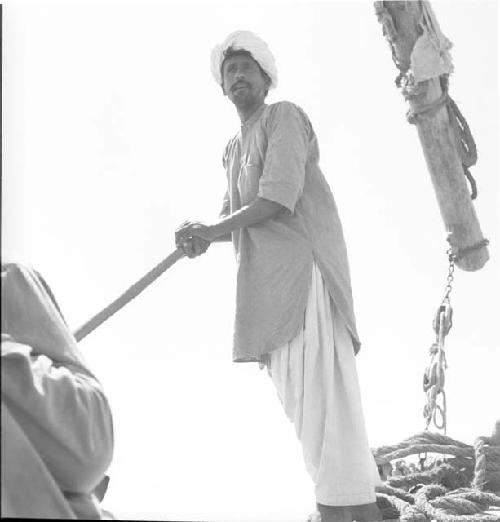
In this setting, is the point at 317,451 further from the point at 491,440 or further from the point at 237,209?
the point at 491,440

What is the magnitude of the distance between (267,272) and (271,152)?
39 centimetres

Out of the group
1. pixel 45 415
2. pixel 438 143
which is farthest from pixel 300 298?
pixel 45 415

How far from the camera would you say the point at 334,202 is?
3.36 meters

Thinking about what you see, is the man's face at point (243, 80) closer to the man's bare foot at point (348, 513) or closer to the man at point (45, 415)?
the man's bare foot at point (348, 513)

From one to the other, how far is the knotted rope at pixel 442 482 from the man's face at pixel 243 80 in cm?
141

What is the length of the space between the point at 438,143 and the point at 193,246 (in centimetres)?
167

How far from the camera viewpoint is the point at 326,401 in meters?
3.09

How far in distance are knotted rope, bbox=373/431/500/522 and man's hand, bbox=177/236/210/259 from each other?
989 millimetres

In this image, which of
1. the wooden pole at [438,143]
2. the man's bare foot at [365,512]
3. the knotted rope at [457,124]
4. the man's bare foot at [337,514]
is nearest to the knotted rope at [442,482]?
the man's bare foot at [365,512]

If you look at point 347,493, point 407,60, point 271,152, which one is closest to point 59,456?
point 347,493

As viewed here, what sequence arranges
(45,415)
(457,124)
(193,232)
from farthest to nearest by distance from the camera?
(457,124) → (193,232) → (45,415)

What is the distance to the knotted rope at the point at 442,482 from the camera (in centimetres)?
332

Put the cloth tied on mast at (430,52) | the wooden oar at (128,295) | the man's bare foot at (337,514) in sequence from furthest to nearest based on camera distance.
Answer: the cloth tied on mast at (430,52), the man's bare foot at (337,514), the wooden oar at (128,295)

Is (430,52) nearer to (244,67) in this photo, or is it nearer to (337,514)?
(244,67)
